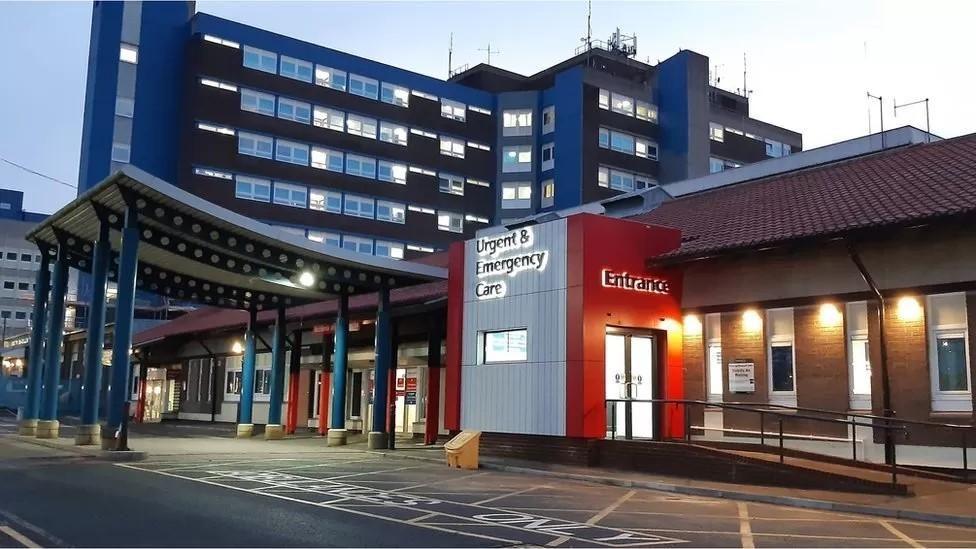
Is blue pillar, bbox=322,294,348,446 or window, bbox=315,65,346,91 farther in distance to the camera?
window, bbox=315,65,346,91

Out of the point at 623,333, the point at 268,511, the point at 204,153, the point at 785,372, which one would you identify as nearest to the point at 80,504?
the point at 268,511

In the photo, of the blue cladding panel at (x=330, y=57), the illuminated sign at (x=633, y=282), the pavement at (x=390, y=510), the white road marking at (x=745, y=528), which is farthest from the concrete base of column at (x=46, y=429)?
the blue cladding panel at (x=330, y=57)

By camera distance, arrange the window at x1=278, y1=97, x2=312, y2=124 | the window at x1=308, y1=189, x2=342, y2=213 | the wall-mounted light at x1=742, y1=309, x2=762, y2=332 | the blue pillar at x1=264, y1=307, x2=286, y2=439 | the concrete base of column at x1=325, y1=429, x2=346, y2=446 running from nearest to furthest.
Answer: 1. the wall-mounted light at x1=742, y1=309, x2=762, y2=332
2. the concrete base of column at x1=325, y1=429, x2=346, y2=446
3. the blue pillar at x1=264, y1=307, x2=286, y2=439
4. the window at x1=278, y1=97, x2=312, y2=124
5. the window at x1=308, y1=189, x2=342, y2=213

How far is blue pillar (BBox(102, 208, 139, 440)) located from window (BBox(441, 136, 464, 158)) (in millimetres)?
49248

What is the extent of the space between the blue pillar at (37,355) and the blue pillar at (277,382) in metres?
7.42

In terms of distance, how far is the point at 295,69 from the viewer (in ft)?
208

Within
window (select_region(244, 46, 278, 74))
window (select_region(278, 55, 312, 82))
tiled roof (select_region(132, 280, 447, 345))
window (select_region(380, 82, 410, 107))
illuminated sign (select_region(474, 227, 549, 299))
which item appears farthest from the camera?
window (select_region(380, 82, 410, 107))

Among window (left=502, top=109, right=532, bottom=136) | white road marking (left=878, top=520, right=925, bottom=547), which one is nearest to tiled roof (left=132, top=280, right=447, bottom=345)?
white road marking (left=878, top=520, right=925, bottom=547)

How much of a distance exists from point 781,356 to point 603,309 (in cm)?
409

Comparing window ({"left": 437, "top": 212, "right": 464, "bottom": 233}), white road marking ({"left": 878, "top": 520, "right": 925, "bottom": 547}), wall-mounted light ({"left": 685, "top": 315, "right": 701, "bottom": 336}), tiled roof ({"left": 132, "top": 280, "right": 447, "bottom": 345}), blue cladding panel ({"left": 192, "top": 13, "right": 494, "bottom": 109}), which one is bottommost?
white road marking ({"left": 878, "top": 520, "right": 925, "bottom": 547})

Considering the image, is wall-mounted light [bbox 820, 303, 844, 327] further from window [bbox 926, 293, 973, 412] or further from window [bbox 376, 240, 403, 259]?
window [bbox 376, 240, 403, 259]

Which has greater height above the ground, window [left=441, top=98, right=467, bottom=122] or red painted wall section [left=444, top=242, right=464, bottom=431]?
window [left=441, top=98, right=467, bottom=122]

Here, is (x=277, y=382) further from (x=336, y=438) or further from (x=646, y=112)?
(x=646, y=112)

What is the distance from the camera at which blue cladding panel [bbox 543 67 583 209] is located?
68688 mm
